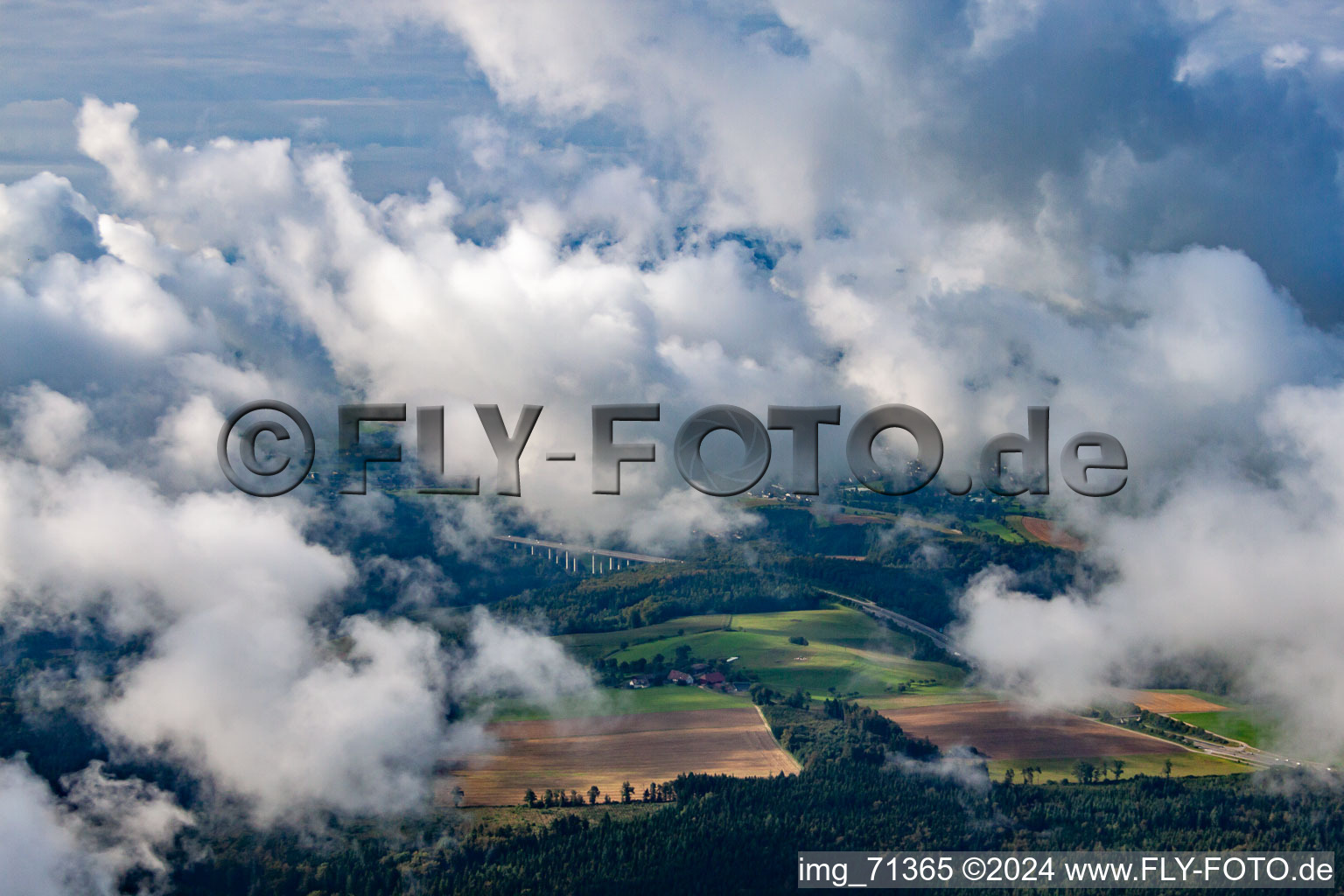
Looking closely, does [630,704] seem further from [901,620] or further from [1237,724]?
[1237,724]

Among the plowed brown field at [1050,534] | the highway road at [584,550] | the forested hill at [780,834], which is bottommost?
the forested hill at [780,834]

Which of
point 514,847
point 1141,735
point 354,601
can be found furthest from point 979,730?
point 354,601

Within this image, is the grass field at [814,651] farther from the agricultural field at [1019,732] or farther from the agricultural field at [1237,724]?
the agricultural field at [1237,724]

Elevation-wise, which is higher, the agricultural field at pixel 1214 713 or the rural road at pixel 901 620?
the rural road at pixel 901 620

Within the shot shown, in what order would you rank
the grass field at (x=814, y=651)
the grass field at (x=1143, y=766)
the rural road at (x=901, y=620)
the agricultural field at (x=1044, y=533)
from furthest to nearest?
the agricultural field at (x=1044, y=533), the rural road at (x=901, y=620), the grass field at (x=814, y=651), the grass field at (x=1143, y=766)

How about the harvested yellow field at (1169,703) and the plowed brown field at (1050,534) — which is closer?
the harvested yellow field at (1169,703)

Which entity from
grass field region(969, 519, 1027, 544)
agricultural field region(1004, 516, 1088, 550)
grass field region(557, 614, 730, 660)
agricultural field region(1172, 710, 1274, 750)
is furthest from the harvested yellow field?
grass field region(557, 614, 730, 660)

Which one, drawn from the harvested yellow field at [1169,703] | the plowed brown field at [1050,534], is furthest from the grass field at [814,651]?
the plowed brown field at [1050,534]
